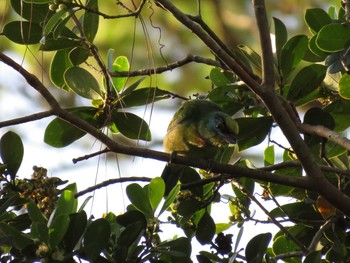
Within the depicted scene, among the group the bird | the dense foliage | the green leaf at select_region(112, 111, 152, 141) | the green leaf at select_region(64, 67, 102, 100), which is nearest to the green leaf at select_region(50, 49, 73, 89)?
the dense foliage

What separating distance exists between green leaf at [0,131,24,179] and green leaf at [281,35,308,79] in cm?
100

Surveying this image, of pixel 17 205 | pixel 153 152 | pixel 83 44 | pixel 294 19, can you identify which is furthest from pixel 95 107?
pixel 294 19

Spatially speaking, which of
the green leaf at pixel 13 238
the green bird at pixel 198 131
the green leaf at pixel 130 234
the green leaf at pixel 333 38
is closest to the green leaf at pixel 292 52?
the green leaf at pixel 333 38

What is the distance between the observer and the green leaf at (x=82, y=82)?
2660 millimetres

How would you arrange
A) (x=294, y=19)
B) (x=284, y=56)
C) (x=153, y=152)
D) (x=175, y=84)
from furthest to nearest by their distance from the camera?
(x=175, y=84) → (x=294, y=19) → (x=284, y=56) → (x=153, y=152)

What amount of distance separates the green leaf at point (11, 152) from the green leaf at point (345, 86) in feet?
3.70

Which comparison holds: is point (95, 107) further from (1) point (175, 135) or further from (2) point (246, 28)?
(2) point (246, 28)

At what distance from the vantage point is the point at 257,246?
2305mm

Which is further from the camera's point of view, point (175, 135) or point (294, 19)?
point (294, 19)

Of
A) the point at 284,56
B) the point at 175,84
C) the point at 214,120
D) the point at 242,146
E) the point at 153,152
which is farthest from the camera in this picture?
the point at 175,84

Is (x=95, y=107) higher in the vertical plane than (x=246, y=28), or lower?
lower

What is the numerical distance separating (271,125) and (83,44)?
766mm

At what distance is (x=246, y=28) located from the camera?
6195mm

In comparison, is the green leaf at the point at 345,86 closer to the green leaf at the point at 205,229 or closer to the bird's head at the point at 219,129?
the bird's head at the point at 219,129
